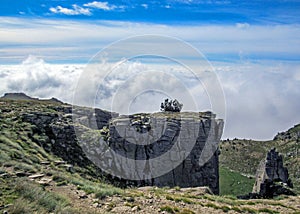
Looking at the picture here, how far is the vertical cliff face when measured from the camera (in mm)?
42094

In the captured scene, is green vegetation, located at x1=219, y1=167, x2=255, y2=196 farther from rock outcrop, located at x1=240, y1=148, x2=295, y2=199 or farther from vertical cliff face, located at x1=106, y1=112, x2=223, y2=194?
vertical cliff face, located at x1=106, y1=112, x2=223, y2=194

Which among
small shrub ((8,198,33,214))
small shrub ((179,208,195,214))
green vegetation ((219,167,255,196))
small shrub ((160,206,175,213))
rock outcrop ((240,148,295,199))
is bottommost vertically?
green vegetation ((219,167,255,196))

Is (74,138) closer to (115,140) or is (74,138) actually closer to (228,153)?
(115,140)

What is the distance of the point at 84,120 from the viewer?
48531 mm

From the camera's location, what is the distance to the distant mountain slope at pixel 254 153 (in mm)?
80125

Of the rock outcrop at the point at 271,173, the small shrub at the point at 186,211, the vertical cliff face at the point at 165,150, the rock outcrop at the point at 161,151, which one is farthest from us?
the rock outcrop at the point at 271,173

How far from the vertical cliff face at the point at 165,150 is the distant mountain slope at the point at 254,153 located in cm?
3082

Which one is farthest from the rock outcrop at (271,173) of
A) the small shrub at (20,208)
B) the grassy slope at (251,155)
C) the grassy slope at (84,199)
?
the small shrub at (20,208)

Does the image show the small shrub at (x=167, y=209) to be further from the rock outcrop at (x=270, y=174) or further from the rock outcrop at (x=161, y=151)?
the rock outcrop at (x=270, y=174)

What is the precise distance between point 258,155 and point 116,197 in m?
78.9

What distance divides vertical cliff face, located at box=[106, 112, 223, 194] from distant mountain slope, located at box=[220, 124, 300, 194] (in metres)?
30.8

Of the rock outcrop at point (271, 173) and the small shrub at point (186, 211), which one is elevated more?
the small shrub at point (186, 211)

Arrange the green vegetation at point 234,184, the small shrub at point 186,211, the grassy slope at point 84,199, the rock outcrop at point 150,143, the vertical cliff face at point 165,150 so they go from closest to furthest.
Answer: the grassy slope at point 84,199
the small shrub at point 186,211
the rock outcrop at point 150,143
the vertical cliff face at point 165,150
the green vegetation at point 234,184

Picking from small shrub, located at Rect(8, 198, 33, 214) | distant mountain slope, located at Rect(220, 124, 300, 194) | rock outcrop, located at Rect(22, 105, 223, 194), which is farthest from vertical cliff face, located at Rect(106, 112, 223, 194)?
distant mountain slope, located at Rect(220, 124, 300, 194)
